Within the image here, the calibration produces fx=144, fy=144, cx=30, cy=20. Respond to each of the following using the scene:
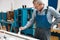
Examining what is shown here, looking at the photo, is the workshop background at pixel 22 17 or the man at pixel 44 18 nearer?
the man at pixel 44 18

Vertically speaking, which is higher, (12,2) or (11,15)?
(12,2)

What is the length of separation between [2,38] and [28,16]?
6.28 feet

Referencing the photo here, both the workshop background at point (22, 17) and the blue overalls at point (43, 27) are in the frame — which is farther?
the workshop background at point (22, 17)

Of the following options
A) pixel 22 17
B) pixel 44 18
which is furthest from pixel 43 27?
pixel 22 17

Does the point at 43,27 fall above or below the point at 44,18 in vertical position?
below

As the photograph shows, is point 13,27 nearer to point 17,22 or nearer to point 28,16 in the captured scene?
point 17,22

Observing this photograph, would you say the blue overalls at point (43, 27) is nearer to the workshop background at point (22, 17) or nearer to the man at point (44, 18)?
the man at point (44, 18)

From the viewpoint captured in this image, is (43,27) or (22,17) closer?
(43,27)

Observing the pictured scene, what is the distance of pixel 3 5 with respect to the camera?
671cm

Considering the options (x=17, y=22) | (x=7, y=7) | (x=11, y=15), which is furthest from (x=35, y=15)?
(x=7, y=7)

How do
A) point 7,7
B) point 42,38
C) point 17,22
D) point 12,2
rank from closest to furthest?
point 42,38 → point 17,22 → point 12,2 → point 7,7

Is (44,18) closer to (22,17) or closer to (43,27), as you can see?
(43,27)

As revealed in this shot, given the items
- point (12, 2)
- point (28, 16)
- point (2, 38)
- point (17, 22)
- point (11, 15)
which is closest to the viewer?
point (2, 38)

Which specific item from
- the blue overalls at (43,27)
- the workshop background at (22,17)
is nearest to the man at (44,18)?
the blue overalls at (43,27)
